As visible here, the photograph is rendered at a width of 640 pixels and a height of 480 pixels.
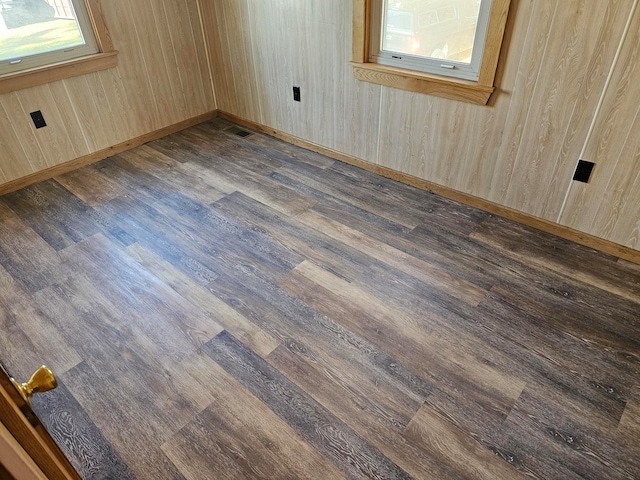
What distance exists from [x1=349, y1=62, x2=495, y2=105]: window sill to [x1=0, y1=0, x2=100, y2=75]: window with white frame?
6.29 feet

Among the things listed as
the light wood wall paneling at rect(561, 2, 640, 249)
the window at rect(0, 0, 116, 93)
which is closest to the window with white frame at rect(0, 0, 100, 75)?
the window at rect(0, 0, 116, 93)

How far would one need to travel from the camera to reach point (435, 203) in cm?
273

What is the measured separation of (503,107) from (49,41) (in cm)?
295

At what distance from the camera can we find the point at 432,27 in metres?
2.38

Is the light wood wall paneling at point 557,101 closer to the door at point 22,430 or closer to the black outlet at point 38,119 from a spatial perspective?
the door at point 22,430

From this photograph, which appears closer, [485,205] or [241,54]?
[485,205]

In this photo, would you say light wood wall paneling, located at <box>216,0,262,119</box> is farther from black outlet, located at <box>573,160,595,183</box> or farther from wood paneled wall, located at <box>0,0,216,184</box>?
black outlet, located at <box>573,160,595,183</box>

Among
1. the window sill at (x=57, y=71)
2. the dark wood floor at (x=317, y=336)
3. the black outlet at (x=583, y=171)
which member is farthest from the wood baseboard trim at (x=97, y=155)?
Result: the black outlet at (x=583, y=171)

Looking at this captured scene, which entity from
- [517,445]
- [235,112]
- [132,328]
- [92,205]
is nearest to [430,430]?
[517,445]

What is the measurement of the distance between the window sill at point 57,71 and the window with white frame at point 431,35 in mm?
1936

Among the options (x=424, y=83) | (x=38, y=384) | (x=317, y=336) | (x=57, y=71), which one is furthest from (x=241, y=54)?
(x=38, y=384)

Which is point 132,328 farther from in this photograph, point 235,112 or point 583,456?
point 235,112

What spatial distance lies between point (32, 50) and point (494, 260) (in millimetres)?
3194

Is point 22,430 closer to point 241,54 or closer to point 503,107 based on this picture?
point 503,107
